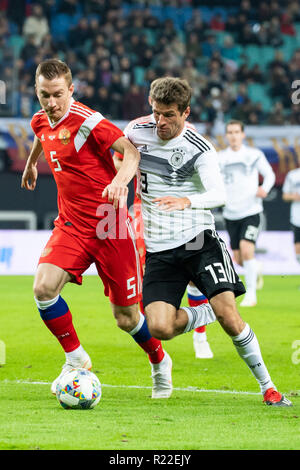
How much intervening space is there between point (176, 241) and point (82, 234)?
66 cm

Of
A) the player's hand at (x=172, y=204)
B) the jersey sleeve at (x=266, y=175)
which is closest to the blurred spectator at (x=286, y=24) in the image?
the jersey sleeve at (x=266, y=175)

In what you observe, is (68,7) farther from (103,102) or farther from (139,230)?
(139,230)

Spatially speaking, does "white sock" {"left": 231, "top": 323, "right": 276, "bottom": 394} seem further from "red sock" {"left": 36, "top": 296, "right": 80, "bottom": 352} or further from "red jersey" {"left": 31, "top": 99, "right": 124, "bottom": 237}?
"red jersey" {"left": 31, "top": 99, "right": 124, "bottom": 237}

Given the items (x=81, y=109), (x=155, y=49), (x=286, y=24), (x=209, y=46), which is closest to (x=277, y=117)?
(x=209, y=46)

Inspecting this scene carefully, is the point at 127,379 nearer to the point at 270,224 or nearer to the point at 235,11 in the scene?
the point at 270,224

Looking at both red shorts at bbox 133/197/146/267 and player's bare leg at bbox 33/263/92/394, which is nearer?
player's bare leg at bbox 33/263/92/394

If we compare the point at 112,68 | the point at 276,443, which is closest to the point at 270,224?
the point at 112,68

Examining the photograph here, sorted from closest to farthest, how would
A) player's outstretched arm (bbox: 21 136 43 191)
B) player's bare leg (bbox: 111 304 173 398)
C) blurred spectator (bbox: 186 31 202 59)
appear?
1. player's bare leg (bbox: 111 304 173 398)
2. player's outstretched arm (bbox: 21 136 43 191)
3. blurred spectator (bbox: 186 31 202 59)

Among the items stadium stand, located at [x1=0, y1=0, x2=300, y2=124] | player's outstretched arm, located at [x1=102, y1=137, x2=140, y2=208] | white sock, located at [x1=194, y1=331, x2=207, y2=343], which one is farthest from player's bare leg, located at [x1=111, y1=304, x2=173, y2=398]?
stadium stand, located at [x1=0, y1=0, x2=300, y2=124]

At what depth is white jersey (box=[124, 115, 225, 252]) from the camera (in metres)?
5.91

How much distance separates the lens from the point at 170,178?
5953mm

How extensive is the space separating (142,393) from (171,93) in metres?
2.23

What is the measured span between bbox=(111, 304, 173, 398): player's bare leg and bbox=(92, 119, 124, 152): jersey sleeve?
45.1 inches

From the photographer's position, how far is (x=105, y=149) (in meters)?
5.96
